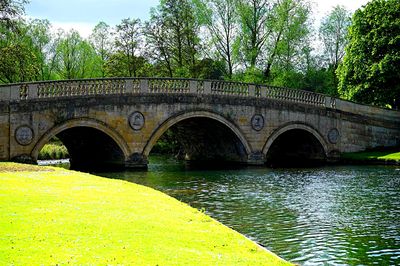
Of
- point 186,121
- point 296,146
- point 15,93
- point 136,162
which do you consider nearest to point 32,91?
point 15,93

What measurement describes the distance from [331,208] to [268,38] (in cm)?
3865

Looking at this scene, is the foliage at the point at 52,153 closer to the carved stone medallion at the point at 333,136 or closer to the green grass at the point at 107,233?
the carved stone medallion at the point at 333,136

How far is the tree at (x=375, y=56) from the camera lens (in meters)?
40.2

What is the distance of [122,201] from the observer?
46.0 ft

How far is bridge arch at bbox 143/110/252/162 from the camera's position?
32312 mm

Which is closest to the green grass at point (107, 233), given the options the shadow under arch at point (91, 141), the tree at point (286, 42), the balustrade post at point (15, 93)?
the balustrade post at point (15, 93)

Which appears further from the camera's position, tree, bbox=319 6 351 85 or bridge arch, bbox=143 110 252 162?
tree, bbox=319 6 351 85

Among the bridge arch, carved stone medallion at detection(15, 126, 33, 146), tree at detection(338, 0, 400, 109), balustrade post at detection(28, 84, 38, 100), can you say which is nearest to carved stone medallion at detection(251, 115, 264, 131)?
the bridge arch

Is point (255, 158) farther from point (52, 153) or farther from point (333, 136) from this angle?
point (52, 153)

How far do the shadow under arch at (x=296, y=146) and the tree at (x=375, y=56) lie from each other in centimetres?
647

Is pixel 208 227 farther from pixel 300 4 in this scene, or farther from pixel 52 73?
pixel 52 73

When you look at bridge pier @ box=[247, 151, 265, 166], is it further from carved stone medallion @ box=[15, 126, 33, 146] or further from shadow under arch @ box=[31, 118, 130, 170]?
carved stone medallion @ box=[15, 126, 33, 146]

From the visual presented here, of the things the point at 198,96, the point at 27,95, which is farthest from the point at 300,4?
the point at 27,95

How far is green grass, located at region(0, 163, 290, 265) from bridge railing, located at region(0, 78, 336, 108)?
13820 mm
